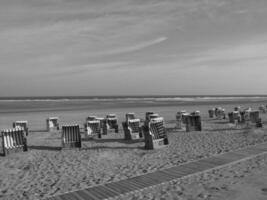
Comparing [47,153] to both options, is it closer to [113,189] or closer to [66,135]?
[66,135]

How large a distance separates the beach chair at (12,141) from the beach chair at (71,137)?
1.40m

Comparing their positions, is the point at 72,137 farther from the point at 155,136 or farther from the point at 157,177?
the point at 157,177

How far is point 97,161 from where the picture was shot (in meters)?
8.44

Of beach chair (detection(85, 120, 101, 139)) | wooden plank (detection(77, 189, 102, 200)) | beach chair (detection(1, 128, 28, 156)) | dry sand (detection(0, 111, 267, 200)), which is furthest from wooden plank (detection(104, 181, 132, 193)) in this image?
beach chair (detection(85, 120, 101, 139))

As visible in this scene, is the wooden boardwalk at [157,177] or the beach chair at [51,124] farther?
the beach chair at [51,124]

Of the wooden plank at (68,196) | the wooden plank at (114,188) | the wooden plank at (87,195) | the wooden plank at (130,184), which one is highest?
the wooden plank at (68,196)

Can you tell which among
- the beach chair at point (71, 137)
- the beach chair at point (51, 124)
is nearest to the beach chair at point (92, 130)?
the beach chair at point (71, 137)

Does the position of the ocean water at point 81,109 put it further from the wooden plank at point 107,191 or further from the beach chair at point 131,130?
the wooden plank at point 107,191

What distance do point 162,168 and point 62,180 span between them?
98.4 inches

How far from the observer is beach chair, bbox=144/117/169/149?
10.1 meters

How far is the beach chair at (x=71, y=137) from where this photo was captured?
1044 centimetres

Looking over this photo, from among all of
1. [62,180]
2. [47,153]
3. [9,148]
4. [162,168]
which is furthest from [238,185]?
[9,148]

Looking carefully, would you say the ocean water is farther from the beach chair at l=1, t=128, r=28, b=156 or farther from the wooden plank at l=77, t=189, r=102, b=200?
the wooden plank at l=77, t=189, r=102, b=200

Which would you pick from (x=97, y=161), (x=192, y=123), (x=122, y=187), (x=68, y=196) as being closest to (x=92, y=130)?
(x=97, y=161)
